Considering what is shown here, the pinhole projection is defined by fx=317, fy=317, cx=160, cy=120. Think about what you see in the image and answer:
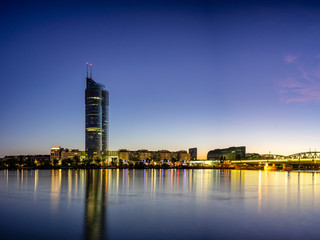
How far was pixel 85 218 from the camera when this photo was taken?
78.8ft

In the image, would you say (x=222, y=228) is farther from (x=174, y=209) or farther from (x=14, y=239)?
(x=14, y=239)

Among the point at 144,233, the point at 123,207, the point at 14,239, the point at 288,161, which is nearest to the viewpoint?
the point at 14,239

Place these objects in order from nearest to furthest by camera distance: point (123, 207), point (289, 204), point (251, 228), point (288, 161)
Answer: point (251, 228)
point (123, 207)
point (289, 204)
point (288, 161)

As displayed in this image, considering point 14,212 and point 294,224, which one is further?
point 14,212

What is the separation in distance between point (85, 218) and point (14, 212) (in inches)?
310

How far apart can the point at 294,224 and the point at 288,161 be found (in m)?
145

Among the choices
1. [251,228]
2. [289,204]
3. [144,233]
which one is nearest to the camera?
[144,233]

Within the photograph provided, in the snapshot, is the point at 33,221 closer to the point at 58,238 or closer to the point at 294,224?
the point at 58,238

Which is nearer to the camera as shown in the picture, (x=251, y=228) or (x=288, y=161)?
(x=251, y=228)

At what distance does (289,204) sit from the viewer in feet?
110

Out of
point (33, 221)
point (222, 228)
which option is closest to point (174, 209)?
point (222, 228)

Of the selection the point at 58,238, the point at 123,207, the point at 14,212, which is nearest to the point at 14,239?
the point at 58,238

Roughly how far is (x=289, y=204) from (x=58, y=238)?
24882 mm

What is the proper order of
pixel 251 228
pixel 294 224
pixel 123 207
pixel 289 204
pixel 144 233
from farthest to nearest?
1. pixel 289 204
2. pixel 123 207
3. pixel 294 224
4. pixel 251 228
5. pixel 144 233
